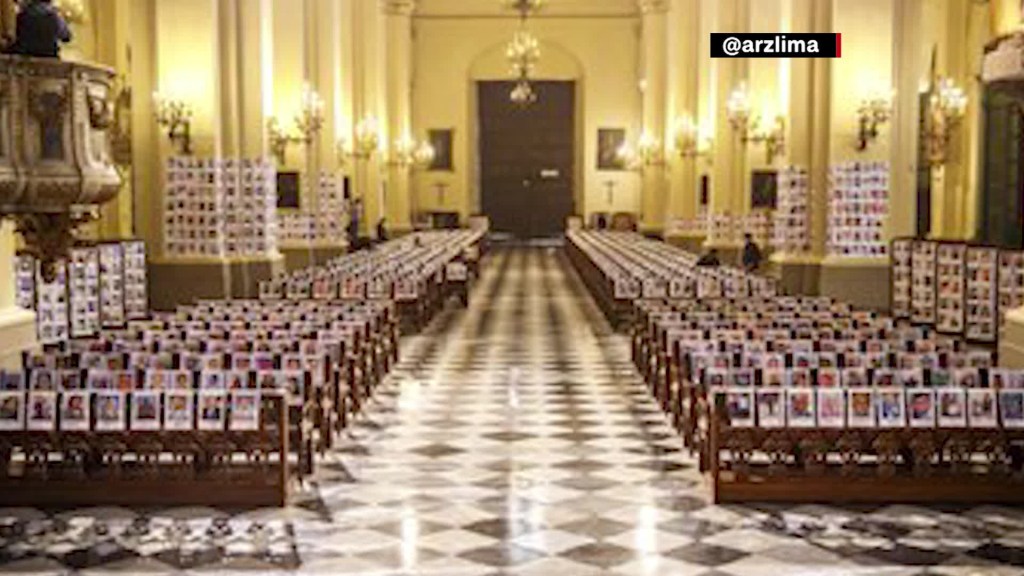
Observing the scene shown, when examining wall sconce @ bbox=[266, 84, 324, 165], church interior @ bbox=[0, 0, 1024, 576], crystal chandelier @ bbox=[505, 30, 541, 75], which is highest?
crystal chandelier @ bbox=[505, 30, 541, 75]

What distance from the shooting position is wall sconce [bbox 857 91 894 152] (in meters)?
21.4

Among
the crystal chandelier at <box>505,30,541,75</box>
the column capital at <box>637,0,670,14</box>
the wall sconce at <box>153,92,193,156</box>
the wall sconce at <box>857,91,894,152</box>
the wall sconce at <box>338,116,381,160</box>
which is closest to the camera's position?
the wall sconce at <box>153,92,193,156</box>

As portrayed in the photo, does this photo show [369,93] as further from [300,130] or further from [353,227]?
[300,130]

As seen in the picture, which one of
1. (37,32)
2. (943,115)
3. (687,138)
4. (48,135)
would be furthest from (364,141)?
(48,135)

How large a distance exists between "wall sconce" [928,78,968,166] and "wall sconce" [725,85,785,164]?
2.82 m

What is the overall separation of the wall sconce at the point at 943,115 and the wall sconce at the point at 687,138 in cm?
1007

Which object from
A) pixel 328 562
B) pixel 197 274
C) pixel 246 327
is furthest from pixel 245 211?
pixel 328 562

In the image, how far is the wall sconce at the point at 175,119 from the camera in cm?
2112

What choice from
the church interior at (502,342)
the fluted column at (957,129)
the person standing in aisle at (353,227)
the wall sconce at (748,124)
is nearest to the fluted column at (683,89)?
the church interior at (502,342)

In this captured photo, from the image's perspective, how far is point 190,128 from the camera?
70.1ft

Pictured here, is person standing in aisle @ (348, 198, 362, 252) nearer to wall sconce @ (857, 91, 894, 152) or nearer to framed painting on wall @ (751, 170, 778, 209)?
framed painting on wall @ (751, 170, 778, 209)

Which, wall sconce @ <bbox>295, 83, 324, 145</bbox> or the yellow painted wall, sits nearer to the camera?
the yellow painted wall

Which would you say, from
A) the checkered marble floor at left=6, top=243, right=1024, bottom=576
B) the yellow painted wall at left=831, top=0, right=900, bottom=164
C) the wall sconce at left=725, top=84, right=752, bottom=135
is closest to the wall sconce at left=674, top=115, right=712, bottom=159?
the wall sconce at left=725, top=84, right=752, bottom=135

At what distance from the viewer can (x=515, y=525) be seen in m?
9.59
